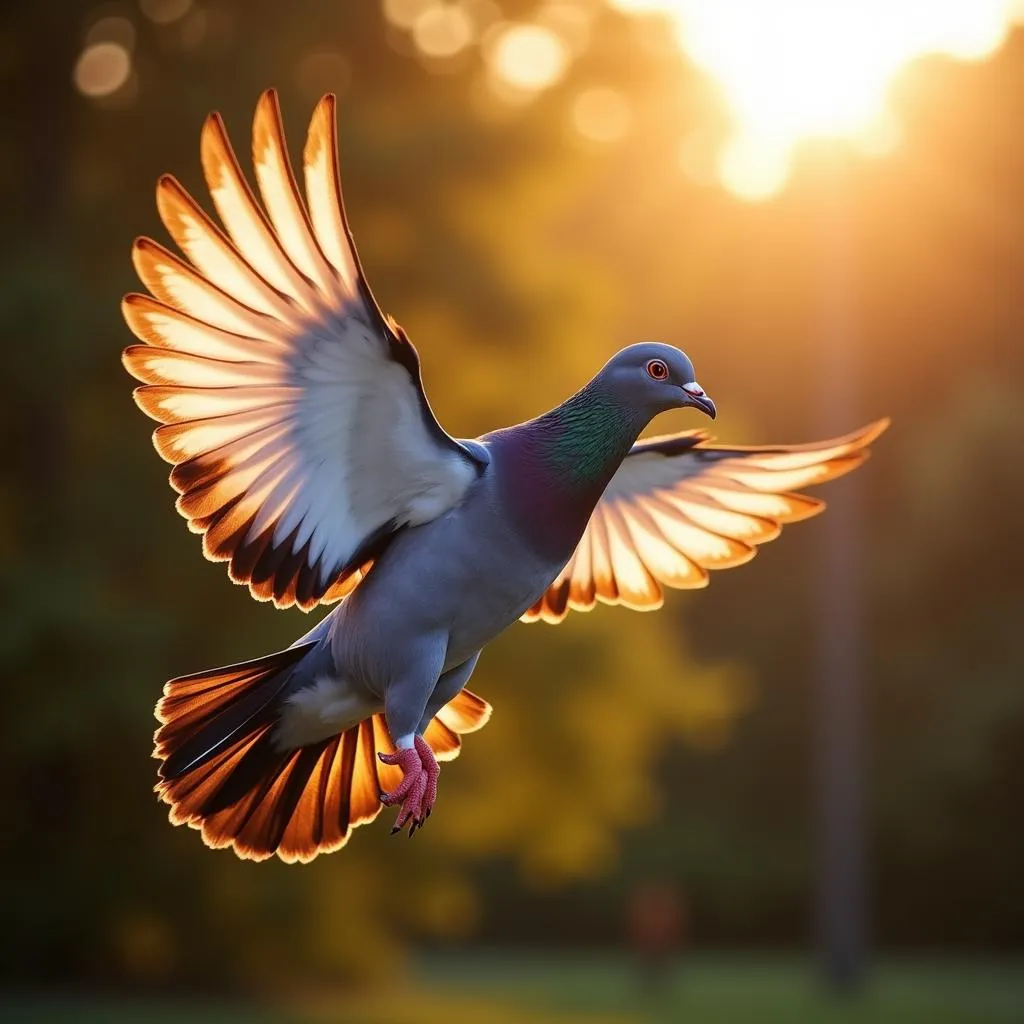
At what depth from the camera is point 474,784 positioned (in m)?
16.0

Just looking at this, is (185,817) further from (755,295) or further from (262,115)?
(755,295)

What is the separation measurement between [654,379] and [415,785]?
3.48ft

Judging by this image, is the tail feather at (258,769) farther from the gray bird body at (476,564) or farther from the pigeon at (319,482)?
the gray bird body at (476,564)

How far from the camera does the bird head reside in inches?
151

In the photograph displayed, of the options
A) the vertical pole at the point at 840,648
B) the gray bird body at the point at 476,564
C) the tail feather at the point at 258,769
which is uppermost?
the vertical pole at the point at 840,648

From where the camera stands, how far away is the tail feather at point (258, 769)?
4.09 m

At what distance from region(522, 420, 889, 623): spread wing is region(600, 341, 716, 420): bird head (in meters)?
1.04

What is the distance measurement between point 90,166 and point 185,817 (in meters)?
13.5

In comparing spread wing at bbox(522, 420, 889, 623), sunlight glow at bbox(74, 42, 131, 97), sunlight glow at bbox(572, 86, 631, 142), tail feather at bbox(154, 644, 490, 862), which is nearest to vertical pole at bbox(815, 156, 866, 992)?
sunlight glow at bbox(572, 86, 631, 142)

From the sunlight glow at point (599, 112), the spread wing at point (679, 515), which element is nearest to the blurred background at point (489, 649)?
the sunlight glow at point (599, 112)

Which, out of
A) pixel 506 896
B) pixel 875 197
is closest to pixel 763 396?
pixel 875 197

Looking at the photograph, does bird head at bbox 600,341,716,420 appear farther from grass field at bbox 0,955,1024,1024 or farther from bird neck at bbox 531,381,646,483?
grass field at bbox 0,955,1024,1024

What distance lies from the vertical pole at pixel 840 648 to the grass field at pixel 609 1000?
817 mm

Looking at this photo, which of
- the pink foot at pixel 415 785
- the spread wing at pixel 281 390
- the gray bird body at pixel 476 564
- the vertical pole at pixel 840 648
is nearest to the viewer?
the spread wing at pixel 281 390
